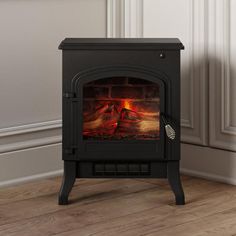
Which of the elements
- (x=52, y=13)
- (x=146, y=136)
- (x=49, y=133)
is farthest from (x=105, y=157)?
(x=52, y=13)

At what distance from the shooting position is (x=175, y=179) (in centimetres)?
283

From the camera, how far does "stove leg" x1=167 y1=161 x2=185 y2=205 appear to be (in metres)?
2.81

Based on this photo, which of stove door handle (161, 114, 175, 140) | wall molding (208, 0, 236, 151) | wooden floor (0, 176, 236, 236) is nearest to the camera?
wooden floor (0, 176, 236, 236)

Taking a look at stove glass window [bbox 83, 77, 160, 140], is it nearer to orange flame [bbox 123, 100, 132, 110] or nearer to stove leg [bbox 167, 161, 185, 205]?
Result: orange flame [bbox 123, 100, 132, 110]

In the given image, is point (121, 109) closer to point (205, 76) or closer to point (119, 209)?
point (119, 209)

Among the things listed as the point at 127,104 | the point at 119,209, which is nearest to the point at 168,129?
the point at 127,104

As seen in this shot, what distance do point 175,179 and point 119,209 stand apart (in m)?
0.28

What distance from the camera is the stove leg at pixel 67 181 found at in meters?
2.82

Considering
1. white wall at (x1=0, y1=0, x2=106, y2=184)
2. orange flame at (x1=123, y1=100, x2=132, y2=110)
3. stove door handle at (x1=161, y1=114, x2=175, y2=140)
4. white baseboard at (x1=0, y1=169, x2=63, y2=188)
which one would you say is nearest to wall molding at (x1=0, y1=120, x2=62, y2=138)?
white wall at (x1=0, y1=0, x2=106, y2=184)

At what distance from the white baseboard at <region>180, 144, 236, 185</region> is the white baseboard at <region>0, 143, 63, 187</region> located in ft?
2.09

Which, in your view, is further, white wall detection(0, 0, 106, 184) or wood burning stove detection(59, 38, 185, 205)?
white wall detection(0, 0, 106, 184)

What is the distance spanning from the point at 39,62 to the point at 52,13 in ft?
0.83

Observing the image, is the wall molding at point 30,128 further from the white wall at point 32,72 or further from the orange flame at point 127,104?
the orange flame at point 127,104

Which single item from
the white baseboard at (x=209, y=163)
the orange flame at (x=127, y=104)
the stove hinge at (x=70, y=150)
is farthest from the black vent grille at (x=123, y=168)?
the white baseboard at (x=209, y=163)
